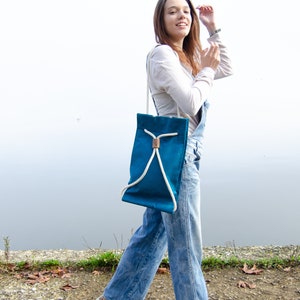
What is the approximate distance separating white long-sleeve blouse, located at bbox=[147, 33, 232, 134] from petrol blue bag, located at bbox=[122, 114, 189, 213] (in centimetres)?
10

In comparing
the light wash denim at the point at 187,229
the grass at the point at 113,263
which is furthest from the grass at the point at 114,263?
the light wash denim at the point at 187,229

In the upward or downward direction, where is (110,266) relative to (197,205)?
downward

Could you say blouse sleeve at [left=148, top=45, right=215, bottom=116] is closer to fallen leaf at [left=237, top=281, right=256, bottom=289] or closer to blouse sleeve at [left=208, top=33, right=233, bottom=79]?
blouse sleeve at [left=208, top=33, right=233, bottom=79]

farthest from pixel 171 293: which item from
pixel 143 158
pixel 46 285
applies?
pixel 143 158

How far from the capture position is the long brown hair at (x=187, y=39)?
94.9 inches

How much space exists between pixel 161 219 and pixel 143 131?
59 centimetres

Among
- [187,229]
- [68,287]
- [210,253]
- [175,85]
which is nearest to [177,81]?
[175,85]

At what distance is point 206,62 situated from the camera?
7.55 feet

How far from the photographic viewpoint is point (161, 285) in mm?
3402

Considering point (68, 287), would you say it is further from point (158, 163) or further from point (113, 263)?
point (158, 163)

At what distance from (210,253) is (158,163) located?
2.05 metres

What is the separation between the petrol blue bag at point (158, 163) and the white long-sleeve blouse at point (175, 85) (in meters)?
0.10

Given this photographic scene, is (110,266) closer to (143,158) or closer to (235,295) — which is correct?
(235,295)

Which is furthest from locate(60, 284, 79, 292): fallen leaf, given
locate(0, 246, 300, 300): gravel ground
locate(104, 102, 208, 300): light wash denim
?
locate(104, 102, 208, 300): light wash denim
